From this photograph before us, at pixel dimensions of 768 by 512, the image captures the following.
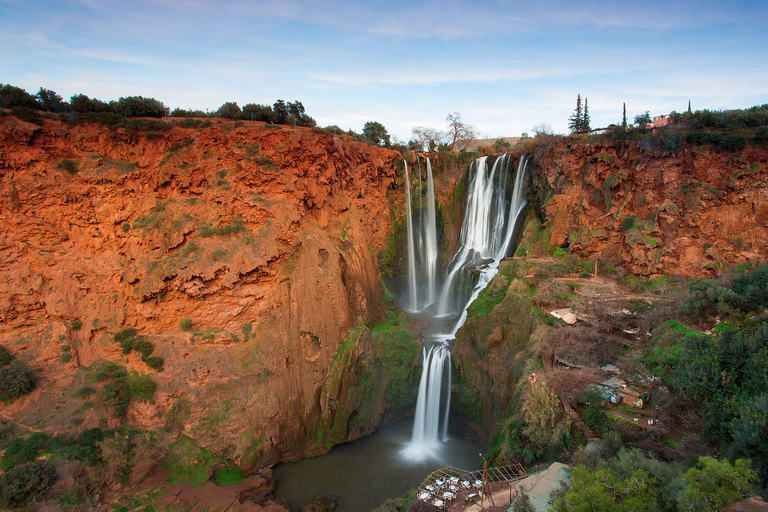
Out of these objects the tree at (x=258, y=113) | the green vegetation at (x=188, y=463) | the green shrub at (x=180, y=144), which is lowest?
the green vegetation at (x=188, y=463)

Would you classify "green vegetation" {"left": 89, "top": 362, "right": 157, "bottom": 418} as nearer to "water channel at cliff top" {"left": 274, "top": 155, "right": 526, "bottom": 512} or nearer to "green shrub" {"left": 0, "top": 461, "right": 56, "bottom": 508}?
"green shrub" {"left": 0, "top": 461, "right": 56, "bottom": 508}

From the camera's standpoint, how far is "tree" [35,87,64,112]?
66.1 ft

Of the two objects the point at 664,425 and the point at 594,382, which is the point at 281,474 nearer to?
the point at 594,382

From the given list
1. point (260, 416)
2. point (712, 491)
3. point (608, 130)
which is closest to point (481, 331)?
point (260, 416)

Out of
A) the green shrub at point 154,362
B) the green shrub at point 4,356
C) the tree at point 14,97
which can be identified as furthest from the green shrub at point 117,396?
the tree at point 14,97

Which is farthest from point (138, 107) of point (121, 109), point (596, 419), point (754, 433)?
point (754, 433)

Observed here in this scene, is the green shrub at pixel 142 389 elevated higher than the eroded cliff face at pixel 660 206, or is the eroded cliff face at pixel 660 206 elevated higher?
the eroded cliff face at pixel 660 206

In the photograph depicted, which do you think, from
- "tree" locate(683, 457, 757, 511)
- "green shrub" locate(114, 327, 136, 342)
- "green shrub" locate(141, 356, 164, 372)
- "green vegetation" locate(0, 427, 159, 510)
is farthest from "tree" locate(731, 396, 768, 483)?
"green shrub" locate(114, 327, 136, 342)

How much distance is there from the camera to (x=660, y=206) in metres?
21.6

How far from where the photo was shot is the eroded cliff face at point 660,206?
19.8 metres

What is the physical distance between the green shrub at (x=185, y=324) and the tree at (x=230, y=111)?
42.8ft

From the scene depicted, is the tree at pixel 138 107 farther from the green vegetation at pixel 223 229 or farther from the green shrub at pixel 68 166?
the green vegetation at pixel 223 229

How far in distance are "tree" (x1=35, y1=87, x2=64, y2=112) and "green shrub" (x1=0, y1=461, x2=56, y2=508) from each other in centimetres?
1706

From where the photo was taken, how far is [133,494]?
49.2 feet
